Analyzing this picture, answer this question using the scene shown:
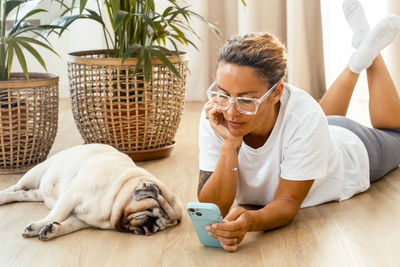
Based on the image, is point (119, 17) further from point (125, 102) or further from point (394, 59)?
point (394, 59)

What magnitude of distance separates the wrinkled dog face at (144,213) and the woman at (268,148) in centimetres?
14

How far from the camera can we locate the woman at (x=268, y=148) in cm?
161

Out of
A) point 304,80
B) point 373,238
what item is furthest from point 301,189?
point 304,80

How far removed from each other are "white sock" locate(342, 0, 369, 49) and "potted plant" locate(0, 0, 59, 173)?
4.18 ft

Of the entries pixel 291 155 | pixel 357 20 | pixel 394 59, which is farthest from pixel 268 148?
pixel 394 59

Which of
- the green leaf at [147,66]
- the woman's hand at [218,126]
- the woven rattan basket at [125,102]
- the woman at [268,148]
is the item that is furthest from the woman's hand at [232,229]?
the woven rattan basket at [125,102]

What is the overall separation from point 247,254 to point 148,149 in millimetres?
1074

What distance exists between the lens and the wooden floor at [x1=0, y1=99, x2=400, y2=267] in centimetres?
160

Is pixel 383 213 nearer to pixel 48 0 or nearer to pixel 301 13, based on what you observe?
pixel 48 0

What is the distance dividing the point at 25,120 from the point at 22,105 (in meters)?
0.06

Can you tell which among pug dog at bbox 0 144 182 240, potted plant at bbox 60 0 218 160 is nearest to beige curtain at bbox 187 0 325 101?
potted plant at bbox 60 0 218 160

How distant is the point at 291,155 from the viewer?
69.2 inches

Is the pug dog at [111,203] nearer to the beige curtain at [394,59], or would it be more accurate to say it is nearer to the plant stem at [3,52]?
the plant stem at [3,52]

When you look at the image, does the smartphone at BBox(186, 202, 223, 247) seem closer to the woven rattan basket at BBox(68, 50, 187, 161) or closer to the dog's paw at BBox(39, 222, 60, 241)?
the dog's paw at BBox(39, 222, 60, 241)
